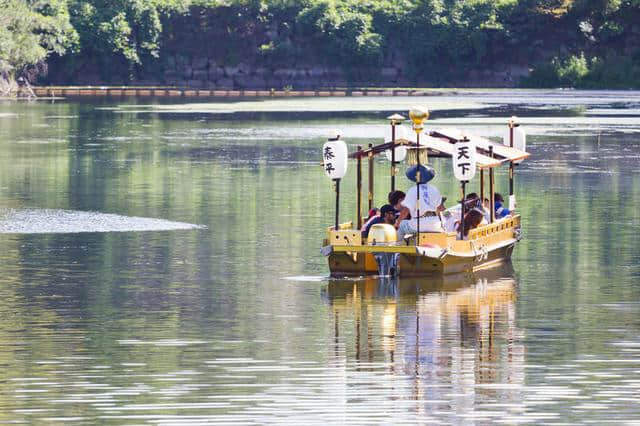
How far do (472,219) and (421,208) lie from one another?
2.27m

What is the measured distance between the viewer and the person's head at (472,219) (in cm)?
3325

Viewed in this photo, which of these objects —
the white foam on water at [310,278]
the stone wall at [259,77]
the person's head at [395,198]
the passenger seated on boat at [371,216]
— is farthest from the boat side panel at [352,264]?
the stone wall at [259,77]

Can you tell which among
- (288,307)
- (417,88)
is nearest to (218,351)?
(288,307)

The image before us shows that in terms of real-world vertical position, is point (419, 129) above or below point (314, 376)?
above

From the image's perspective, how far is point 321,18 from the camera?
531ft

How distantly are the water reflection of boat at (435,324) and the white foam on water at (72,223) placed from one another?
33.3ft

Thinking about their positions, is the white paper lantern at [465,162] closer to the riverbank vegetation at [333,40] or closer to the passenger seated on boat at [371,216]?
the passenger seated on boat at [371,216]

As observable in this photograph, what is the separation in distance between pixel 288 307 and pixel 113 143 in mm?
47395

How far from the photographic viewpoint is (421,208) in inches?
1235

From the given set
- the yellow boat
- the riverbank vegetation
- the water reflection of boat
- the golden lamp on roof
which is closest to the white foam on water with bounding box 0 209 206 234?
the yellow boat

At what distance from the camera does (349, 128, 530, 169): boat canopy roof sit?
32625 mm

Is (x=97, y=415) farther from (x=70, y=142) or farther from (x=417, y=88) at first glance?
(x=417, y=88)

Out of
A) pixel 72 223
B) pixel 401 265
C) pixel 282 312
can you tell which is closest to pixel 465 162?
pixel 401 265

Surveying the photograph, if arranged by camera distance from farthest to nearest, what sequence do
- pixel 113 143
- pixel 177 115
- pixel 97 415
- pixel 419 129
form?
pixel 177 115
pixel 113 143
pixel 419 129
pixel 97 415
